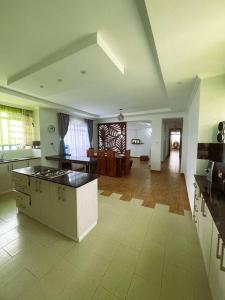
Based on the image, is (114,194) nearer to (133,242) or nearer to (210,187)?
(133,242)

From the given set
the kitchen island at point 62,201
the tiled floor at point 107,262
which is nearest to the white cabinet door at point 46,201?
the kitchen island at point 62,201

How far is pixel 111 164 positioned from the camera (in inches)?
204

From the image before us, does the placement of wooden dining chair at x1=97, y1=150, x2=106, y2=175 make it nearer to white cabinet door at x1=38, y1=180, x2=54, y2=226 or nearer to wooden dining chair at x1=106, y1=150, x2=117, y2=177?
wooden dining chair at x1=106, y1=150, x2=117, y2=177

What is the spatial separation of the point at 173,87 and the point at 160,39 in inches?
64.5

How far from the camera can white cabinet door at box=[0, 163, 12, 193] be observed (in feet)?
11.2

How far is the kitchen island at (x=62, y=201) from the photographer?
1.83m

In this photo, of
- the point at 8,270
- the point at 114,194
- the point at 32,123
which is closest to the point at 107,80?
the point at 114,194

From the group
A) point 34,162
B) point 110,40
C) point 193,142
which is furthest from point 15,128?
point 193,142

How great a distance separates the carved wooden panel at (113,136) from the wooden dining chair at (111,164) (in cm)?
197

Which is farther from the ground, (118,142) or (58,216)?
(118,142)

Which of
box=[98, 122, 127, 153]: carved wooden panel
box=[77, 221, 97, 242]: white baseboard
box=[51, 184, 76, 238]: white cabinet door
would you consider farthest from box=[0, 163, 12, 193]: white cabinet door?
box=[98, 122, 127, 153]: carved wooden panel

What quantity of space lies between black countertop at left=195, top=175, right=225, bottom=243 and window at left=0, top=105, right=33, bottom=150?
16.7 feet

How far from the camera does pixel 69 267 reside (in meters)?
1.49

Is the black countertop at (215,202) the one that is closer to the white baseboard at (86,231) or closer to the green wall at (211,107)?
the green wall at (211,107)
